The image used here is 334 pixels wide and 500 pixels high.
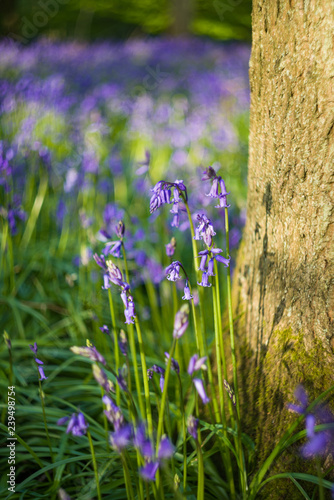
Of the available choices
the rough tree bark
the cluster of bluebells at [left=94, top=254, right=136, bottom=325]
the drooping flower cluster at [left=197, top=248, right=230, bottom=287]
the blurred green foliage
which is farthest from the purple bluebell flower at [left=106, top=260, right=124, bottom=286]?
the blurred green foliage

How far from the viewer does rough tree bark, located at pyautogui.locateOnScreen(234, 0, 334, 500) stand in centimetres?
120

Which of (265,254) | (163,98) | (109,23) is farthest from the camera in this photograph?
(109,23)

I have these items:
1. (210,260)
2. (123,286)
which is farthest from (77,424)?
(210,260)

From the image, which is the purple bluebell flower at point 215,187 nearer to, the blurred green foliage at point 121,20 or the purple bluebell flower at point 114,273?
the purple bluebell flower at point 114,273

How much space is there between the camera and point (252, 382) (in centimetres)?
148

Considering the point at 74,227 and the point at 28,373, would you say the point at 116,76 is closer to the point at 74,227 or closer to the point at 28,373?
Result: the point at 74,227

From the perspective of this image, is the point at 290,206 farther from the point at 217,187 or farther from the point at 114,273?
the point at 114,273

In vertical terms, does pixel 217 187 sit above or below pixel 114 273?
above

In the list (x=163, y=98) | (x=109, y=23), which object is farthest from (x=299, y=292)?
(x=109, y=23)

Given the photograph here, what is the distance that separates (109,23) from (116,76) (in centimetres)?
1433

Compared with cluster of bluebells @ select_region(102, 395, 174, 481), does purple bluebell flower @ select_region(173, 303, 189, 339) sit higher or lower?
higher

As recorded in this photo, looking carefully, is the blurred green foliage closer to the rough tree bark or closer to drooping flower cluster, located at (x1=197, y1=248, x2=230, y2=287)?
the rough tree bark

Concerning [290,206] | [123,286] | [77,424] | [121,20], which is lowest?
[77,424]

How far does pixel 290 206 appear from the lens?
1335 millimetres
